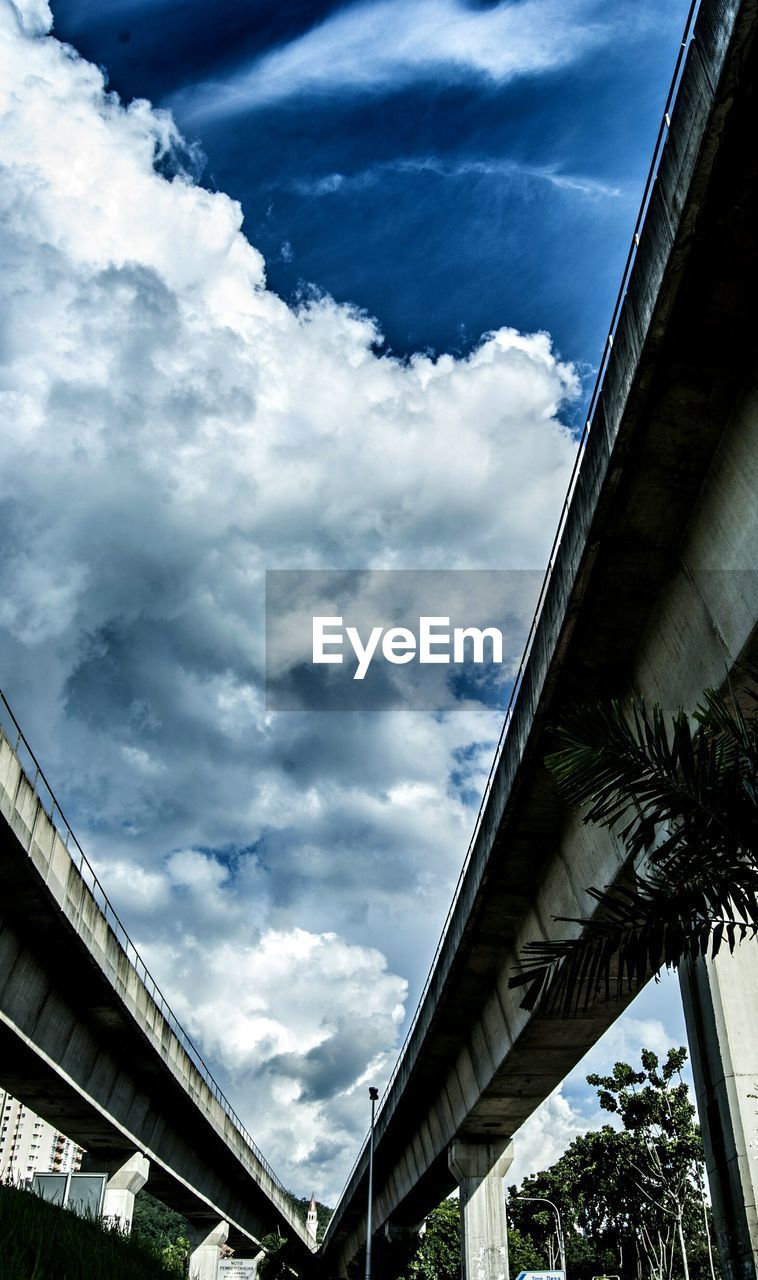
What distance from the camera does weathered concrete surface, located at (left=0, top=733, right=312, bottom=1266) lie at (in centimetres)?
1664

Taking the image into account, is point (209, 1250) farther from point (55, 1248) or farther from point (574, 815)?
point (55, 1248)

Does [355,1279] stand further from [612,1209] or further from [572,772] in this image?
[572,772]

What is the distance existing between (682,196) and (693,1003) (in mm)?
9925

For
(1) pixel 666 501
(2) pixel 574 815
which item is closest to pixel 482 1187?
(2) pixel 574 815

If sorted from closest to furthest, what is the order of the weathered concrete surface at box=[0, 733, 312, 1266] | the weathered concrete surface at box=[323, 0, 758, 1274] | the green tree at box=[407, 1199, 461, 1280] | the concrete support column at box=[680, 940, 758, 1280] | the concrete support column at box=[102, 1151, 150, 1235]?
the weathered concrete surface at box=[323, 0, 758, 1274] < the concrete support column at box=[680, 940, 758, 1280] < the weathered concrete surface at box=[0, 733, 312, 1266] < the concrete support column at box=[102, 1151, 150, 1235] < the green tree at box=[407, 1199, 461, 1280]

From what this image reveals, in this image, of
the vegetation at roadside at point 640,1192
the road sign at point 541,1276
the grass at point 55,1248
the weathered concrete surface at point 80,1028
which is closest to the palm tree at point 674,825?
the grass at point 55,1248

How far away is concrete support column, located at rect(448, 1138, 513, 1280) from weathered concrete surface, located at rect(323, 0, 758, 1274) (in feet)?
35.6

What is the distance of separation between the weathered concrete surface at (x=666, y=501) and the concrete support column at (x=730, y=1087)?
0.61 m

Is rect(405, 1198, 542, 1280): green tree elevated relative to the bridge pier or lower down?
elevated

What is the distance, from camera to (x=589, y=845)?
47.2ft

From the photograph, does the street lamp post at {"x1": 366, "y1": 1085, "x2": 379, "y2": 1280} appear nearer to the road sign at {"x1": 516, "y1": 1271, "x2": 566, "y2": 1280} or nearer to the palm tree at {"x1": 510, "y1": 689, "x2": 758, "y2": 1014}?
the road sign at {"x1": 516, "y1": 1271, "x2": 566, "y2": 1280}

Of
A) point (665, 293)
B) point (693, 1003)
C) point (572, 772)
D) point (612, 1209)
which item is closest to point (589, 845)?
point (693, 1003)

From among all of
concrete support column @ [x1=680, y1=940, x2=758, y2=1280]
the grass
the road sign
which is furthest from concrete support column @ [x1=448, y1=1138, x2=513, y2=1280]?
the grass

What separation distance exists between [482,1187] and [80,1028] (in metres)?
11.1
